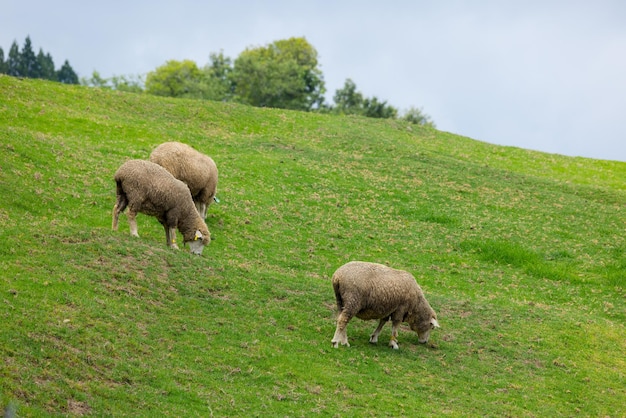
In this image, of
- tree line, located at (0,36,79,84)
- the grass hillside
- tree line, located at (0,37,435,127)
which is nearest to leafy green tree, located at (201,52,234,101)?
tree line, located at (0,37,435,127)

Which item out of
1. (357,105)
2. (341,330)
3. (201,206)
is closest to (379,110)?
(357,105)

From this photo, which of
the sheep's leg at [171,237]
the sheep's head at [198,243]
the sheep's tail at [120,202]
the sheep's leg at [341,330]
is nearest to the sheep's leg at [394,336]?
the sheep's leg at [341,330]

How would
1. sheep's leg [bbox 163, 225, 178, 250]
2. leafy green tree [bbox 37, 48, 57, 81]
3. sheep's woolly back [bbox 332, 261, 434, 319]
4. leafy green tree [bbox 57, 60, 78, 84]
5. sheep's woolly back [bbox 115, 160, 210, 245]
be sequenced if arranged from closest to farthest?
sheep's woolly back [bbox 332, 261, 434, 319] → sheep's woolly back [bbox 115, 160, 210, 245] → sheep's leg [bbox 163, 225, 178, 250] → leafy green tree [bbox 37, 48, 57, 81] → leafy green tree [bbox 57, 60, 78, 84]

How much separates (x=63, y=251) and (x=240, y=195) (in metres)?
17.2

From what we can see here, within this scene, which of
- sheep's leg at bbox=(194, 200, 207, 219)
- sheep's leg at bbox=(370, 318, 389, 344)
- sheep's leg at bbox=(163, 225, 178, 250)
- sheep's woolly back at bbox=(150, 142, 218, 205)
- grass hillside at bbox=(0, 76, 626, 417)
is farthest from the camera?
sheep's leg at bbox=(194, 200, 207, 219)

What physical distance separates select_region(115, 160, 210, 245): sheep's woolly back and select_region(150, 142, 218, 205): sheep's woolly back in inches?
191

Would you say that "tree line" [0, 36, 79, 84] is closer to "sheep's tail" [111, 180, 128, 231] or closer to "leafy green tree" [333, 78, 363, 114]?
"leafy green tree" [333, 78, 363, 114]

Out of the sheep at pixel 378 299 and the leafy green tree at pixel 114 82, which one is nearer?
the sheep at pixel 378 299

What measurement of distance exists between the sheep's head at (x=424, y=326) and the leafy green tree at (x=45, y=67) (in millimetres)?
139338

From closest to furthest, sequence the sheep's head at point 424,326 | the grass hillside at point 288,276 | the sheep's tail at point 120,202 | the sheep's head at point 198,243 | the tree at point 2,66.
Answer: the grass hillside at point 288,276 < the sheep's head at point 424,326 < the sheep's tail at point 120,202 < the sheep's head at point 198,243 < the tree at point 2,66

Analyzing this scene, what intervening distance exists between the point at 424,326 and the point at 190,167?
12765 millimetres

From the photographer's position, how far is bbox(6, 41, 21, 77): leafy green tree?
488 feet

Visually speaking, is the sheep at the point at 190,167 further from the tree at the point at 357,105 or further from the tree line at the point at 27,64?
the tree line at the point at 27,64

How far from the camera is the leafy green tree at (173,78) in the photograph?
98.6 m
